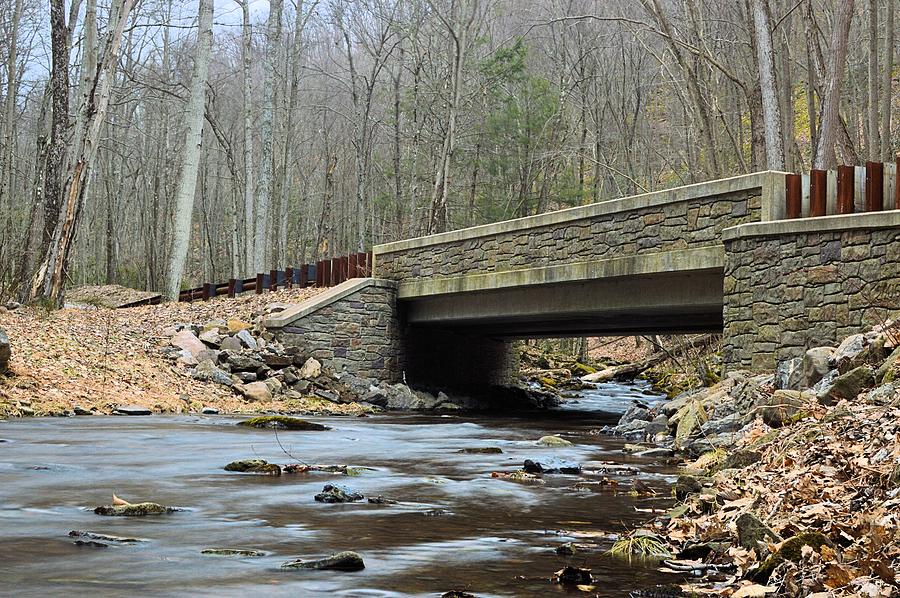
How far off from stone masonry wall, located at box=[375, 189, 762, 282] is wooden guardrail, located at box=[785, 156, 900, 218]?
1.66 ft

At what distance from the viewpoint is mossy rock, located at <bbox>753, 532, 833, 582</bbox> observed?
3861 millimetres

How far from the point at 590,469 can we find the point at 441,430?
18.0ft

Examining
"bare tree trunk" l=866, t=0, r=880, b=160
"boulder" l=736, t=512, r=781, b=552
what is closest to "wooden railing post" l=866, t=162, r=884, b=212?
"boulder" l=736, t=512, r=781, b=552

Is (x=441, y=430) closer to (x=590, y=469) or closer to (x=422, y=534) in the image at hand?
(x=590, y=469)

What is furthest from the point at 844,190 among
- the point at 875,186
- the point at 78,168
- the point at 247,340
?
the point at 78,168

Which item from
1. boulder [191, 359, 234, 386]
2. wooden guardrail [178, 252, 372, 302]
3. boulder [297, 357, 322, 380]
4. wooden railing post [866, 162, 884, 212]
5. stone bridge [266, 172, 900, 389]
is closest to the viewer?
wooden railing post [866, 162, 884, 212]

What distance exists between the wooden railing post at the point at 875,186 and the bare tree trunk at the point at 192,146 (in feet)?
50.8

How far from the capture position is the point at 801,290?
39.3 feet

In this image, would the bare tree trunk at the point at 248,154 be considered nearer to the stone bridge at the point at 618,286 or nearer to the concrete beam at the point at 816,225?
the stone bridge at the point at 618,286

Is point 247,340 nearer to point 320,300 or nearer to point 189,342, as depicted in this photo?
point 189,342

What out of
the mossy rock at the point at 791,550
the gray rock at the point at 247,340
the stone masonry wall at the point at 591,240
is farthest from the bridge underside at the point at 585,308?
the mossy rock at the point at 791,550

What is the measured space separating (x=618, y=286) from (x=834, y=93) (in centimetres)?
493

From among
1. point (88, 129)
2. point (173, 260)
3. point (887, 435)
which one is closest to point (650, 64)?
point (173, 260)

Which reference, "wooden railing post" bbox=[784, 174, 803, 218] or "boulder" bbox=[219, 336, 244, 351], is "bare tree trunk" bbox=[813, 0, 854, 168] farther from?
"boulder" bbox=[219, 336, 244, 351]
